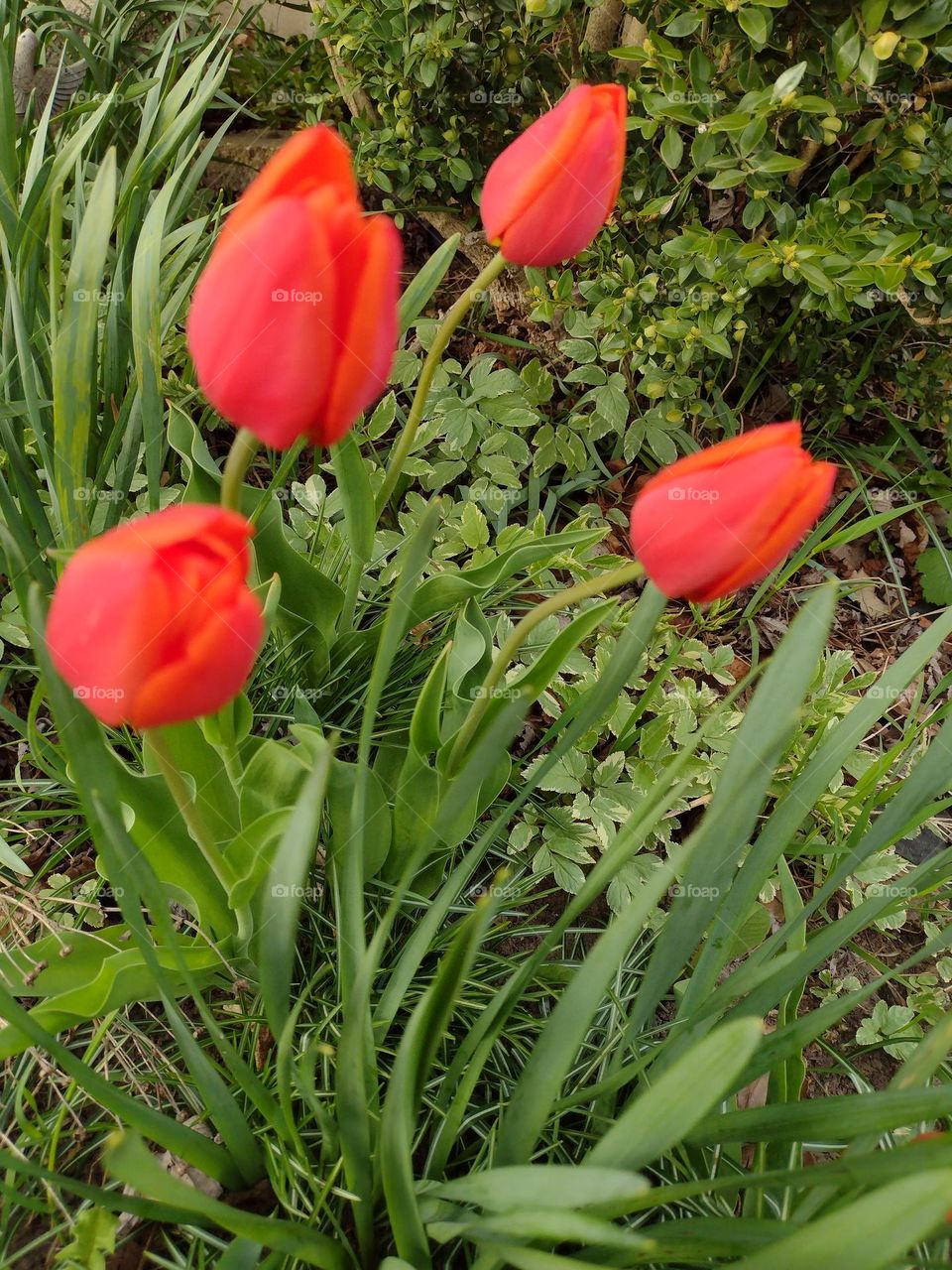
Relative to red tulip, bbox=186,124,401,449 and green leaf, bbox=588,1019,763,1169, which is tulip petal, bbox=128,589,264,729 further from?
green leaf, bbox=588,1019,763,1169

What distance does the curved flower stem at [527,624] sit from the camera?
0.59m

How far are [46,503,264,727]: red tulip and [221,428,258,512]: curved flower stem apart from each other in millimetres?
126

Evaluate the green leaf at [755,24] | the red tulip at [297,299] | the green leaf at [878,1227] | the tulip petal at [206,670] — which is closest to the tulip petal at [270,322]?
the red tulip at [297,299]

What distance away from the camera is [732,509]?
550mm

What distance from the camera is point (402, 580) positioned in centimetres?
59

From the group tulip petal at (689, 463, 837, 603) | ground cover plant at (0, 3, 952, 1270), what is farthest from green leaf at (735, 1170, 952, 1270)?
tulip petal at (689, 463, 837, 603)

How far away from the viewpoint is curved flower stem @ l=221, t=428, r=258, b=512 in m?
0.60

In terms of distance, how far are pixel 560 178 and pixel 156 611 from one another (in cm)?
44

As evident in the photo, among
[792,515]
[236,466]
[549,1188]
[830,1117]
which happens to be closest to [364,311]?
[236,466]

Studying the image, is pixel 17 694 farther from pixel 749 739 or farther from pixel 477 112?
pixel 477 112

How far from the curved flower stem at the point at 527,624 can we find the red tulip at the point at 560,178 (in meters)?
0.27

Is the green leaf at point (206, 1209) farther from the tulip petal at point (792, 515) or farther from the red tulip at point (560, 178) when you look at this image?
the red tulip at point (560, 178)

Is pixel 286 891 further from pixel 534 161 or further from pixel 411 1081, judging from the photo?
pixel 534 161

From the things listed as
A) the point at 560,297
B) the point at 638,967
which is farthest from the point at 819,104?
the point at 638,967
